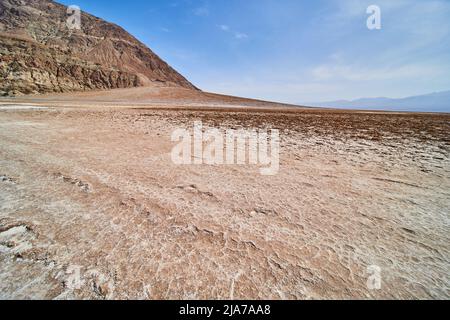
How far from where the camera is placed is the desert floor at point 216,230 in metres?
2.02

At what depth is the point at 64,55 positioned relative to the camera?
172 feet

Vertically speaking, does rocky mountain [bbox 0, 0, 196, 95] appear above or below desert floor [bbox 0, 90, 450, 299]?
above

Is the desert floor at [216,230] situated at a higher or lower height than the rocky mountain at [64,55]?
lower

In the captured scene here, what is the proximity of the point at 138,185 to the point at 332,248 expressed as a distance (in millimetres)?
3411

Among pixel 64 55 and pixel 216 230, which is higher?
pixel 64 55

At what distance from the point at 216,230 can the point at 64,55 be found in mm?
68941

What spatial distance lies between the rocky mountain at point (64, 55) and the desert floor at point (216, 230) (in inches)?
2057

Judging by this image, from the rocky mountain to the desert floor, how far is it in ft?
171

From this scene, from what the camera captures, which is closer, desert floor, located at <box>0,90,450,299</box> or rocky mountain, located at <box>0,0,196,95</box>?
desert floor, located at <box>0,90,450,299</box>

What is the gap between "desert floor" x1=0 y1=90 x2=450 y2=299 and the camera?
6.63 ft

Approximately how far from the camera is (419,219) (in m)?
3.22

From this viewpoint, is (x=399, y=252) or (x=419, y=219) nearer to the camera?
(x=399, y=252)
